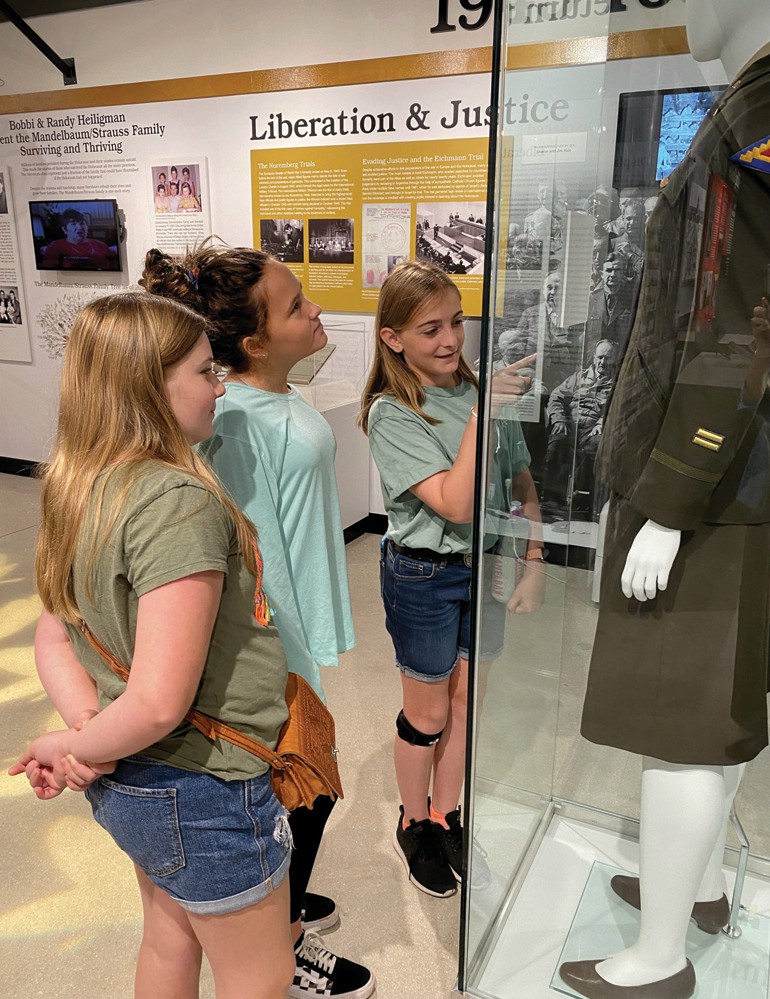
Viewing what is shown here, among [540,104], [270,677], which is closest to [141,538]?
[270,677]

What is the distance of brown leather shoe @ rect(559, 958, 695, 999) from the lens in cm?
138

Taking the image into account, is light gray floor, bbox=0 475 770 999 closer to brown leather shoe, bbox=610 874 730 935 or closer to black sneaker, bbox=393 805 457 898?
black sneaker, bbox=393 805 457 898

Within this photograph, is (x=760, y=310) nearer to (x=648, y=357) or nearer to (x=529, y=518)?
(x=648, y=357)

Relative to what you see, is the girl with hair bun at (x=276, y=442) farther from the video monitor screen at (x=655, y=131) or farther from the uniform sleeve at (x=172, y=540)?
the video monitor screen at (x=655, y=131)

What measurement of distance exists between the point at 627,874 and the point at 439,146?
3.29 metres

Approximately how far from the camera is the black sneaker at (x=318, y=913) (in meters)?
1.70

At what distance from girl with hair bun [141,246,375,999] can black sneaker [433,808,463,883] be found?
555 millimetres

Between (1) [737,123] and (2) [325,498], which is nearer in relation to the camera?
(1) [737,123]

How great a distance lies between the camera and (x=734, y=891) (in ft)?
4.99

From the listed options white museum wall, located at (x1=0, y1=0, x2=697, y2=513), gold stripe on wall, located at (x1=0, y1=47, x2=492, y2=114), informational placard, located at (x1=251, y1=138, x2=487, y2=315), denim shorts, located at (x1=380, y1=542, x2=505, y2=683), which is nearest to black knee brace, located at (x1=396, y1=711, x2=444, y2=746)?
denim shorts, located at (x1=380, y1=542, x2=505, y2=683)

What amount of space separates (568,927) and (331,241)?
3.51 m

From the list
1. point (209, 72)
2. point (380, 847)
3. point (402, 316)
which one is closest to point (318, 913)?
point (380, 847)

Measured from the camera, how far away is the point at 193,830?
99 centimetres

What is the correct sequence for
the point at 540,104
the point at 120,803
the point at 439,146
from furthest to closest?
the point at 439,146
the point at 540,104
the point at 120,803
